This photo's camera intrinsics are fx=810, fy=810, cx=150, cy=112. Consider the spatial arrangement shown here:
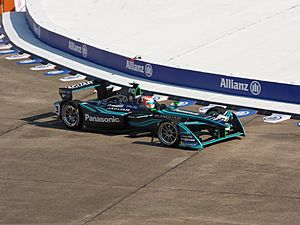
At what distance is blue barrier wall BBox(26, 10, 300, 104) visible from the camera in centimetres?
2247

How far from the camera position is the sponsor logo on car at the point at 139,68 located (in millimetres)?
25794

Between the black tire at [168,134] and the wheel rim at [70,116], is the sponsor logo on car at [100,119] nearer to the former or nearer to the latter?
the wheel rim at [70,116]

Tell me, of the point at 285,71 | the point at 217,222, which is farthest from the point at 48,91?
the point at 217,222

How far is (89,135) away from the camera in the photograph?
1981cm

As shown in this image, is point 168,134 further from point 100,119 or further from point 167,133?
point 100,119

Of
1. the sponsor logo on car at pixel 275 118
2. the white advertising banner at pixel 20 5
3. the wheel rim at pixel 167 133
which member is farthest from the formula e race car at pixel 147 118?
the white advertising banner at pixel 20 5

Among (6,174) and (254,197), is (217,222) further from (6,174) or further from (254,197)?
(6,174)

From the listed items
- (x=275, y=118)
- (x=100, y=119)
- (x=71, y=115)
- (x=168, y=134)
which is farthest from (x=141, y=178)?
(x=275, y=118)

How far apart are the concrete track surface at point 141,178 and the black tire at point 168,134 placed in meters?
0.20

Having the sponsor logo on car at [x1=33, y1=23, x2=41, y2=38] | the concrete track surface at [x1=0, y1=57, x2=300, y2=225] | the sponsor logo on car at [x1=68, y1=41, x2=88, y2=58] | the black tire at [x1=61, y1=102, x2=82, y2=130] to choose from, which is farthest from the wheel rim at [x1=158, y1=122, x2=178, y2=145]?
the sponsor logo on car at [x1=33, y1=23, x2=41, y2=38]

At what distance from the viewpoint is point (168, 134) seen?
18.4 m

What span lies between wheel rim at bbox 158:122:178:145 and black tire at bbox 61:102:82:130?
2.60m

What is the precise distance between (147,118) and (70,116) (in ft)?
7.73

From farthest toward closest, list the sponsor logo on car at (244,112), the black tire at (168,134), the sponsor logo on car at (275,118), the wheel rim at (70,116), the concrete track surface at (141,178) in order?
the sponsor logo on car at (244,112)
the sponsor logo on car at (275,118)
the wheel rim at (70,116)
the black tire at (168,134)
the concrete track surface at (141,178)
